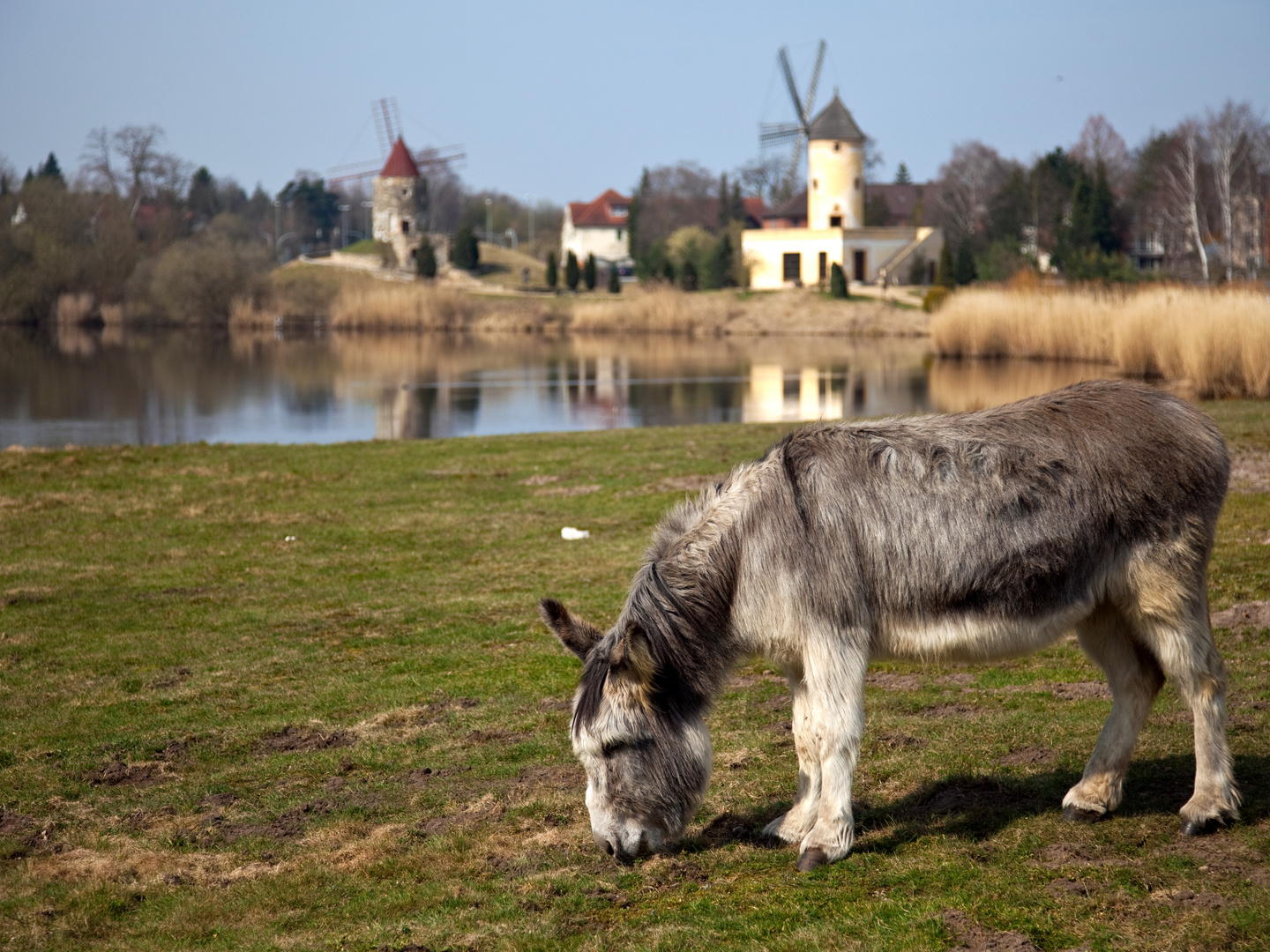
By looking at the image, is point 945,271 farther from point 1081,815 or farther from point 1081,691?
point 1081,815

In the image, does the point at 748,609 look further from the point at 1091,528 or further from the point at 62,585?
the point at 62,585

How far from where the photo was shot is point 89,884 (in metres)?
4.68

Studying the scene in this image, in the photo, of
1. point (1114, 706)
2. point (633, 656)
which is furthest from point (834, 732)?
point (1114, 706)

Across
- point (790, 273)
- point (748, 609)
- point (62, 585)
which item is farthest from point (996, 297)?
point (790, 273)

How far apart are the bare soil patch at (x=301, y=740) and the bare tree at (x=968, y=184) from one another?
93.2 metres

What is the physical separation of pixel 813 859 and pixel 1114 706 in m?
1.58

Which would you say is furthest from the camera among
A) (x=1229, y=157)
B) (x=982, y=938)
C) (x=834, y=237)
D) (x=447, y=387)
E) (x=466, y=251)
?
(x=466, y=251)

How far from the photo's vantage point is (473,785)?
564 cm

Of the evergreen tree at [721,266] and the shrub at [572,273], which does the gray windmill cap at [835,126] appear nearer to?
the evergreen tree at [721,266]

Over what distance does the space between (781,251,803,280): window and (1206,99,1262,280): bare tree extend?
28.6m

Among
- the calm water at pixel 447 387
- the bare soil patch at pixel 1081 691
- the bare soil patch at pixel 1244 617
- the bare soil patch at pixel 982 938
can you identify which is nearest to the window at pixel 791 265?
the calm water at pixel 447 387

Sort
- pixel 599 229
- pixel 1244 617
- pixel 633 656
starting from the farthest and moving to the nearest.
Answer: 1. pixel 599 229
2. pixel 1244 617
3. pixel 633 656

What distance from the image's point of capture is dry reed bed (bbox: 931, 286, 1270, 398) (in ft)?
72.4

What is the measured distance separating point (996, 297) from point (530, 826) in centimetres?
3596
